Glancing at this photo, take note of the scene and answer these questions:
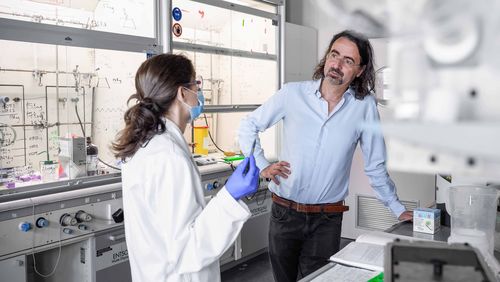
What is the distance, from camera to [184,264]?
4.41 ft

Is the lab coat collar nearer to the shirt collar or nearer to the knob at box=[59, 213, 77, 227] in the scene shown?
the shirt collar

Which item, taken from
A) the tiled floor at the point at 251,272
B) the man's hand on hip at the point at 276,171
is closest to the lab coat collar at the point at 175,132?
the man's hand on hip at the point at 276,171

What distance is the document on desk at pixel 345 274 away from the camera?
1.42m

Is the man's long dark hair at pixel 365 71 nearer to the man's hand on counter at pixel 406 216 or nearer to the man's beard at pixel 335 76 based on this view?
the man's beard at pixel 335 76

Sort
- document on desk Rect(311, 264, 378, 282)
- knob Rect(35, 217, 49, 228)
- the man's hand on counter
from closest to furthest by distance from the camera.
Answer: document on desk Rect(311, 264, 378, 282)
the man's hand on counter
knob Rect(35, 217, 49, 228)

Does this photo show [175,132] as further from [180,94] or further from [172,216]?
[172,216]

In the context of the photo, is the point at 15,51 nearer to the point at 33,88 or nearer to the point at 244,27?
the point at 33,88

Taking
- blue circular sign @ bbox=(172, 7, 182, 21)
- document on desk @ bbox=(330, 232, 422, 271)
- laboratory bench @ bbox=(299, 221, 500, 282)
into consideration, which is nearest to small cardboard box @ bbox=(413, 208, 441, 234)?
laboratory bench @ bbox=(299, 221, 500, 282)

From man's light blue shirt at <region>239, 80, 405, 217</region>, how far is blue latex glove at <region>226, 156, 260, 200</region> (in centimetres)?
61

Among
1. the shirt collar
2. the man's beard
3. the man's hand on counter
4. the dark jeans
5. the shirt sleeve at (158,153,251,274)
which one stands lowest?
the dark jeans

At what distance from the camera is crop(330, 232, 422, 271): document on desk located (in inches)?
60.0

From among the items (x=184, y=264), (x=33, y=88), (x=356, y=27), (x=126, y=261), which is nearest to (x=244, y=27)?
(x=33, y=88)

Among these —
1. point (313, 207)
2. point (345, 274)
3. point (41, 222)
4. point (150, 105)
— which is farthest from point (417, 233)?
point (41, 222)

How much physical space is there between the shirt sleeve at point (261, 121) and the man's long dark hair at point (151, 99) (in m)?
0.73
